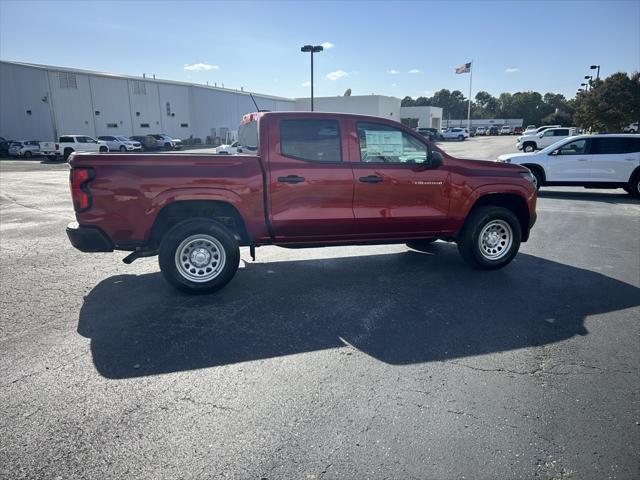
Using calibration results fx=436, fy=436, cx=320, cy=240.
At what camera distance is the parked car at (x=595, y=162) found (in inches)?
521

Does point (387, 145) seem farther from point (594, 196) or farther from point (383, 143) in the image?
point (594, 196)

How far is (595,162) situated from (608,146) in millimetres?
617

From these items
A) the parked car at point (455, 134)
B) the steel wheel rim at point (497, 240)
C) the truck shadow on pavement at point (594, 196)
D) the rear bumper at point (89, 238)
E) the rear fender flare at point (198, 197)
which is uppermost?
the parked car at point (455, 134)

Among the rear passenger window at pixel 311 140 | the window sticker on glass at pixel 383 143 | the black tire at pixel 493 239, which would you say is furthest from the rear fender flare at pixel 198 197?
the black tire at pixel 493 239

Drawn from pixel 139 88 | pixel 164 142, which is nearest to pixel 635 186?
pixel 164 142

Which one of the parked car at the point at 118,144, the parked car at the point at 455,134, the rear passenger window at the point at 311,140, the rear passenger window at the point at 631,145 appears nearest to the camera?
the rear passenger window at the point at 311,140

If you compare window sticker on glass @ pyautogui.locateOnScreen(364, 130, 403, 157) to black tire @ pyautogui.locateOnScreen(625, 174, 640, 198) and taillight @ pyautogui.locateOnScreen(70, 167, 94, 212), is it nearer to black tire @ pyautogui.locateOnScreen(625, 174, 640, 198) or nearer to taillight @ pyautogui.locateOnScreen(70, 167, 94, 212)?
taillight @ pyautogui.locateOnScreen(70, 167, 94, 212)

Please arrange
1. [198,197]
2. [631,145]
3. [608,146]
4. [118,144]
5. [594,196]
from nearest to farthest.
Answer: [198,197] < [631,145] < [608,146] < [594,196] < [118,144]

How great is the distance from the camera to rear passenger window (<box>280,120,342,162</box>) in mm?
5312

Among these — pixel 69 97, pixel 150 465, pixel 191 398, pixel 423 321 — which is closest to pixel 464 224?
pixel 423 321

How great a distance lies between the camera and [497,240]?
6.26m

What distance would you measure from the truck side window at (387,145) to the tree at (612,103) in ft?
111

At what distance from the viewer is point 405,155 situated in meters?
5.73

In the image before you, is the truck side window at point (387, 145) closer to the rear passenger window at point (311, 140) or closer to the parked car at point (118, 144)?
the rear passenger window at point (311, 140)
